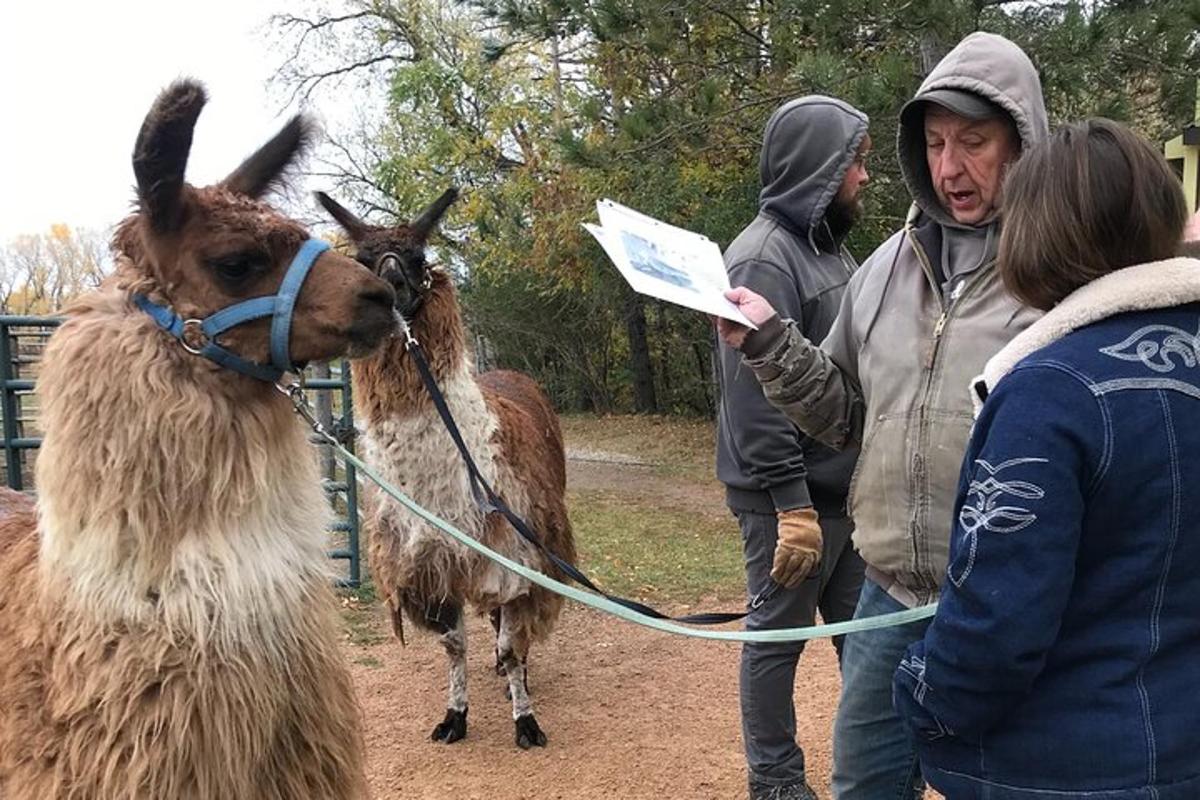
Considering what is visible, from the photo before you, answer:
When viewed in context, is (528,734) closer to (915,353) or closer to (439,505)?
(439,505)

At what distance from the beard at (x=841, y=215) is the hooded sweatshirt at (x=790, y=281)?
0.07 m

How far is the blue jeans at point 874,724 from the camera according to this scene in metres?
2.13

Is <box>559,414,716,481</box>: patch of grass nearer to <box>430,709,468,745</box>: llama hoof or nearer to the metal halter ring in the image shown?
<box>430,709,468,745</box>: llama hoof

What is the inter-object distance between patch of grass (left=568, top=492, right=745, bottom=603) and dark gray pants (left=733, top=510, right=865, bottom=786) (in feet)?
12.7

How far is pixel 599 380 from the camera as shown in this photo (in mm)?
22312

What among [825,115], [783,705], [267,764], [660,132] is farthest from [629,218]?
[660,132]

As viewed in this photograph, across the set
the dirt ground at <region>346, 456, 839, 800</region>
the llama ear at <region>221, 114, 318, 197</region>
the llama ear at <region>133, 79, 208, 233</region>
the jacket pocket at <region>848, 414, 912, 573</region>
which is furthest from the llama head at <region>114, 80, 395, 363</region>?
the dirt ground at <region>346, 456, 839, 800</region>

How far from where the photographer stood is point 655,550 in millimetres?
8797

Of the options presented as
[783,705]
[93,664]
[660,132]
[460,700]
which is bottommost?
[460,700]

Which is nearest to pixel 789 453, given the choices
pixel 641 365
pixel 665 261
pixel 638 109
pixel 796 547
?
pixel 796 547

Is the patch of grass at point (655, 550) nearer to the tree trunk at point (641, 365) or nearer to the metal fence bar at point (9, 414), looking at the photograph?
the metal fence bar at point (9, 414)

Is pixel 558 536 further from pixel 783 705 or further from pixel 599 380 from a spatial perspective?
pixel 599 380

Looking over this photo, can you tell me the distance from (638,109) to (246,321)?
6.87 metres

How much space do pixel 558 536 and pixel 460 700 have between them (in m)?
0.89
